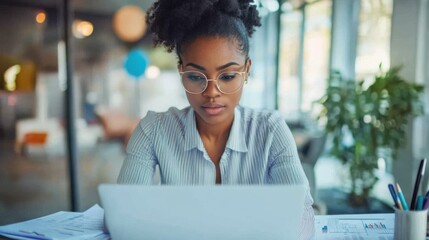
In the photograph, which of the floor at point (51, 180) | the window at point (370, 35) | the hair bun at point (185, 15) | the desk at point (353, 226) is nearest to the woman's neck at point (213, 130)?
the hair bun at point (185, 15)

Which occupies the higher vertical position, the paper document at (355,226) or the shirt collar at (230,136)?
the shirt collar at (230,136)

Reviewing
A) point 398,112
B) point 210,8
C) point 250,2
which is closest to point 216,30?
point 210,8

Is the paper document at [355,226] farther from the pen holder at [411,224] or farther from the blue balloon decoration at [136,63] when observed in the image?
the blue balloon decoration at [136,63]

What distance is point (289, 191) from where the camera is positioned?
0.91m

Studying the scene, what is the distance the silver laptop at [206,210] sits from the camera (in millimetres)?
917

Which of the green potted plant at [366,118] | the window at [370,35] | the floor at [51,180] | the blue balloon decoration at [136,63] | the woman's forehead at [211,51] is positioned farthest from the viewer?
the blue balloon decoration at [136,63]

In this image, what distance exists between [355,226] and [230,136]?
478 millimetres

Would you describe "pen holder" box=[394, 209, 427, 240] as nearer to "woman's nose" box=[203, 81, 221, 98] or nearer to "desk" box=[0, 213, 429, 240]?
"desk" box=[0, 213, 429, 240]

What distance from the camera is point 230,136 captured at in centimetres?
145

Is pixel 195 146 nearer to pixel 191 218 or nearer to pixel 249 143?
pixel 249 143

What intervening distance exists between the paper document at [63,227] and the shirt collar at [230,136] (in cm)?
37

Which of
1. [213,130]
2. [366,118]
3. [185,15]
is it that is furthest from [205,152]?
[366,118]

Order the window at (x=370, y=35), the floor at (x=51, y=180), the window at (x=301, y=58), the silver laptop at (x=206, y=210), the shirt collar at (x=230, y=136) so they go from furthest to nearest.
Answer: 1. the window at (x=301, y=58)
2. the window at (x=370, y=35)
3. the floor at (x=51, y=180)
4. the shirt collar at (x=230, y=136)
5. the silver laptop at (x=206, y=210)

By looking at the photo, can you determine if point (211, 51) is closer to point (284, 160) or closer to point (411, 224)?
point (284, 160)
